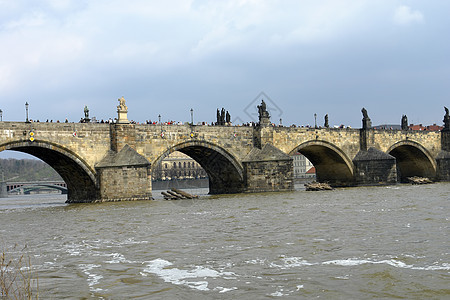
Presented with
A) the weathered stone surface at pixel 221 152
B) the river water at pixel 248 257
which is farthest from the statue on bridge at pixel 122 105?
the river water at pixel 248 257

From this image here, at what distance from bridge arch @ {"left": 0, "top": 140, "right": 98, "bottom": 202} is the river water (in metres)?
12.9

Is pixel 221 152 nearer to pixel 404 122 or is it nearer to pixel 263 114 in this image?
pixel 263 114

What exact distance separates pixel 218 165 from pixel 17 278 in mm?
32993

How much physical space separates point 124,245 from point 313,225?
6061mm

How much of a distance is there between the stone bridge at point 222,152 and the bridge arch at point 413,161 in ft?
0.35

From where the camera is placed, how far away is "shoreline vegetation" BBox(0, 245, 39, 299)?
313 inches

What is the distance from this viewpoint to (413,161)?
59719 millimetres

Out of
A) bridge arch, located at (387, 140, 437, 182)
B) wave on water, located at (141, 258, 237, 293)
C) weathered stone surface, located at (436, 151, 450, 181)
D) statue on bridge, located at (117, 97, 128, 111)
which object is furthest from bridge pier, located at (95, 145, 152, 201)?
weathered stone surface, located at (436, 151, 450, 181)

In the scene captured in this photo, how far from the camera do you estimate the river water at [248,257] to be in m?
8.47

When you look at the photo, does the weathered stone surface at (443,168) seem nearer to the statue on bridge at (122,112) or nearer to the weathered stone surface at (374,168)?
the weathered stone surface at (374,168)

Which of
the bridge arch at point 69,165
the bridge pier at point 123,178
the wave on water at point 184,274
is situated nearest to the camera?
the wave on water at point 184,274

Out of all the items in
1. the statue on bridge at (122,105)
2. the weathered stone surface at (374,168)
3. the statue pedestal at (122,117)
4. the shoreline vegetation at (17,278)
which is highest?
the statue on bridge at (122,105)

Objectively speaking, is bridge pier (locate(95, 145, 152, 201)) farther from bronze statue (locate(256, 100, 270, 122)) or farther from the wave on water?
the wave on water

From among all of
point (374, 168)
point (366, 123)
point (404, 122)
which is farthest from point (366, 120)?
point (404, 122)
